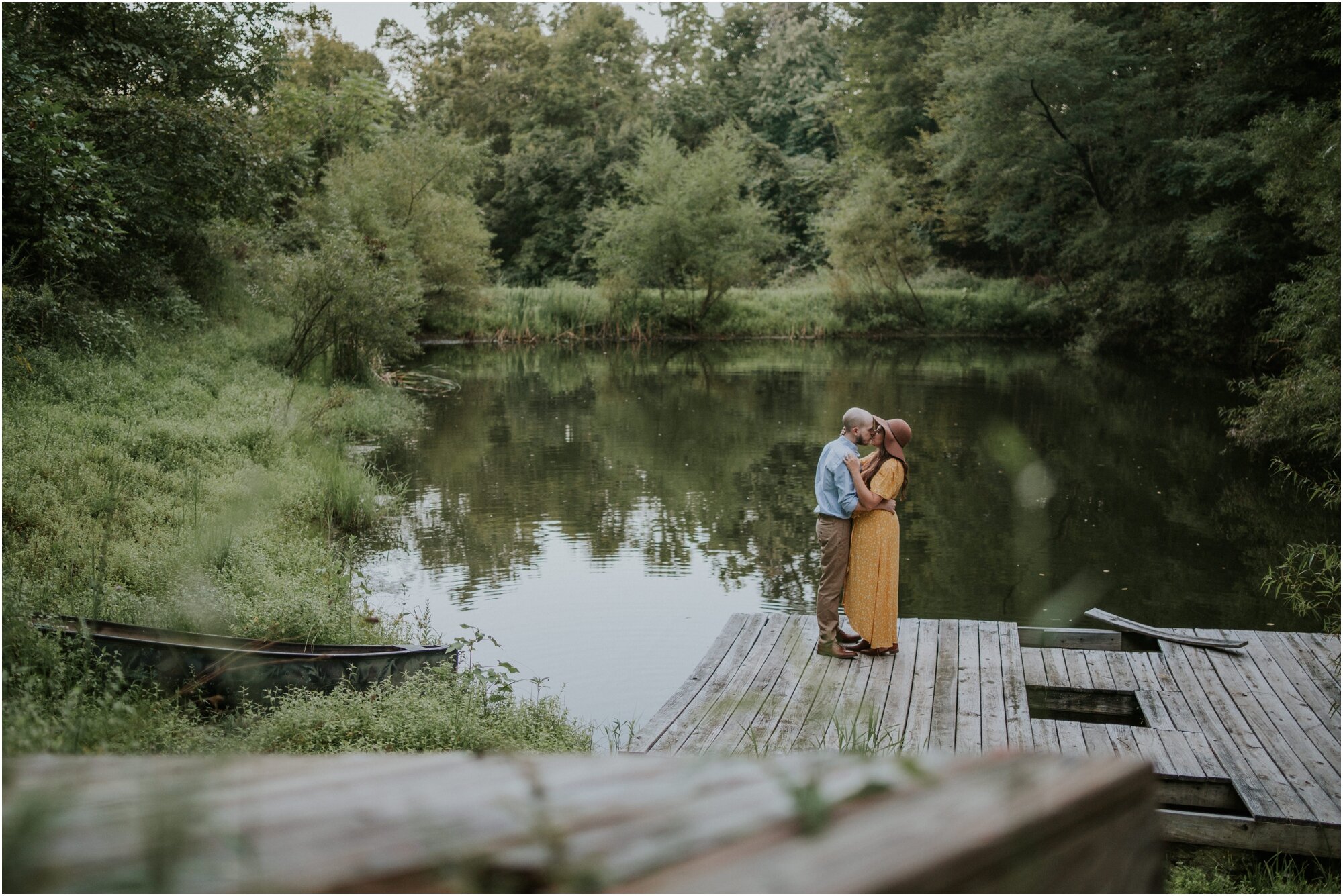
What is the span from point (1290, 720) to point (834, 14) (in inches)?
2372

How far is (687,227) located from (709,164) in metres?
2.87

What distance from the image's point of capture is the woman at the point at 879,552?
7.14 m

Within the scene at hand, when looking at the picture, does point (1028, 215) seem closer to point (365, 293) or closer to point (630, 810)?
point (365, 293)

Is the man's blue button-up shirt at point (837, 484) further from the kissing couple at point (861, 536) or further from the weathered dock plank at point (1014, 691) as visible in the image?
the weathered dock plank at point (1014, 691)

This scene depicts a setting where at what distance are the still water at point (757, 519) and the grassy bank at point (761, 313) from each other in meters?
15.3

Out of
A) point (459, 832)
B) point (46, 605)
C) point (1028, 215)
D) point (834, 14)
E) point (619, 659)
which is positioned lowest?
point (619, 659)

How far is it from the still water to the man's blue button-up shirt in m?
1.94

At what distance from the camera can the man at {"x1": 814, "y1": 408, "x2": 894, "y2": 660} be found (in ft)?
23.2

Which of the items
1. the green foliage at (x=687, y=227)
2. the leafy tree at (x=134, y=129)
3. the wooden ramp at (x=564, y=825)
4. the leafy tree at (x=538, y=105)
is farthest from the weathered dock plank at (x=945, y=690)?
the leafy tree at (x=538, y=105)

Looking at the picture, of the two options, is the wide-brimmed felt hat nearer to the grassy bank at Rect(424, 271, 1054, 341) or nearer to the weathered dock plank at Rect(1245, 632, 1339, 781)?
the weathered dock plank at Rect(1245, 632, 1339, 781)

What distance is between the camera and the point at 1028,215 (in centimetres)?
3406

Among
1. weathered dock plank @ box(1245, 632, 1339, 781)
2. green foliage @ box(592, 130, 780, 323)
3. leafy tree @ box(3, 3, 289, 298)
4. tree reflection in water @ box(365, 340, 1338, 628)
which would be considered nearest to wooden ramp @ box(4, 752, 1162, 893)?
weathered dock plank @ box(1245, 632, 1339, 781)

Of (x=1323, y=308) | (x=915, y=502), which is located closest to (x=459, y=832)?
(x=915, y=502)

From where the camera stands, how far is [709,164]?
131 ft
